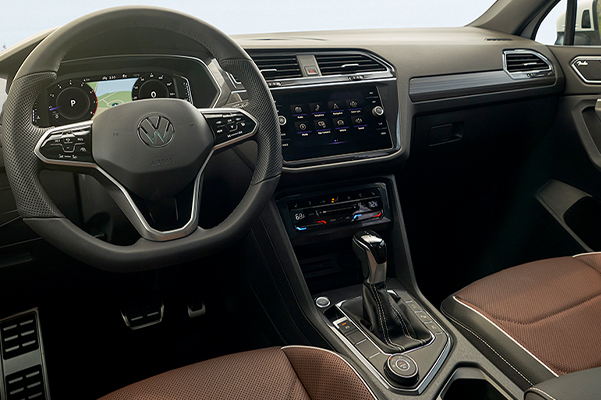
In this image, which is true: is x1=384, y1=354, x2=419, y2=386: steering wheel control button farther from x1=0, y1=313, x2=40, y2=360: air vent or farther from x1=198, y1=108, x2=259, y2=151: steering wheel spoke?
x1=0, y1=313, x2=40, y2=360: air vent

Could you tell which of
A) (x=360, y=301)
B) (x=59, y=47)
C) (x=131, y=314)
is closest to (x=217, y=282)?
(x=131, y=314)

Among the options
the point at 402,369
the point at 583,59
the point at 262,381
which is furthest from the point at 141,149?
the point at 583,59

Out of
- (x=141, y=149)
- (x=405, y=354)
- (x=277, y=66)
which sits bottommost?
(x=405, y=354)

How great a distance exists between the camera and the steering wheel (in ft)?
2.67

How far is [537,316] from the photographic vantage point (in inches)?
43.9

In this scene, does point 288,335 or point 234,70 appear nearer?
point 234,70

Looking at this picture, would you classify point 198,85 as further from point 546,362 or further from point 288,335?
point 546,362

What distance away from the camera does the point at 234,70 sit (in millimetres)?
993

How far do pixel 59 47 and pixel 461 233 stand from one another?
66.6 inches

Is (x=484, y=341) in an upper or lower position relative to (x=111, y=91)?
lower

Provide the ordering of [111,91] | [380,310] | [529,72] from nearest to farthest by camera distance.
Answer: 1. [111,91]
2. [380,310]
3. [529,72]

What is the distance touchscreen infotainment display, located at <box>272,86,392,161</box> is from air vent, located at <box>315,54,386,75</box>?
7 cm

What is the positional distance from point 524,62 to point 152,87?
1.45 metres

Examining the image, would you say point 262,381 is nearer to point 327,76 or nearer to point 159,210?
point 159,210
